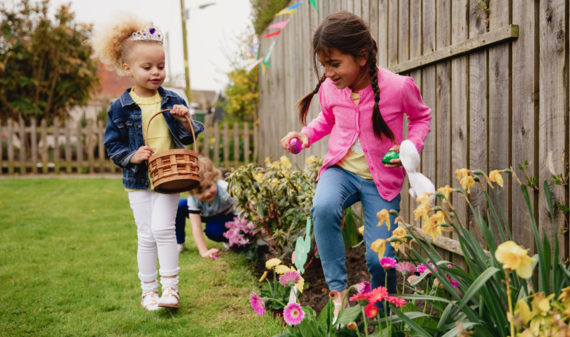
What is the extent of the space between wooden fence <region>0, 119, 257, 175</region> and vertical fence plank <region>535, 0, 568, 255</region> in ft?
27.1

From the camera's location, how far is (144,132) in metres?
2.50

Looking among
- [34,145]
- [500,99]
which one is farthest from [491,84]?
[34,145]

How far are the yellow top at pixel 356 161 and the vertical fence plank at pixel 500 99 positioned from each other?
24.2 inches

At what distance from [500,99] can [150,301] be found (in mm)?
2075

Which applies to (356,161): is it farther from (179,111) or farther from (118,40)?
(118,40)

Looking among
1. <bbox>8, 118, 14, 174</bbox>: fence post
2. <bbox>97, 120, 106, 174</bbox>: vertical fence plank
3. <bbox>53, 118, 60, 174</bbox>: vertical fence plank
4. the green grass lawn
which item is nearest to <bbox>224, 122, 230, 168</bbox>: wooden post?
<bbox>97, 120, 106, 174</bbox>: vertical fence plank

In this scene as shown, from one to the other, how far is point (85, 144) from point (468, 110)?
34.5 feet

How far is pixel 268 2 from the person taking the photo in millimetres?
8258

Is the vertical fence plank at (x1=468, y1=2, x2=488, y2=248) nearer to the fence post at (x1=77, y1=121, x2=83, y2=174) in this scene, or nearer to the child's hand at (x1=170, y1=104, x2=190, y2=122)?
the child's hand at (x1=170, y1=104, x2=190, y2=122)

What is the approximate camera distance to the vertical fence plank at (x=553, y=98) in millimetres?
1656

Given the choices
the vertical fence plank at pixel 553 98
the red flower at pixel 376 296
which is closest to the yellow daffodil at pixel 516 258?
the red flower at pixel 376 296

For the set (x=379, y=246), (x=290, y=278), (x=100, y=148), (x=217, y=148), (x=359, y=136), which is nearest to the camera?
(x=379, y=246)

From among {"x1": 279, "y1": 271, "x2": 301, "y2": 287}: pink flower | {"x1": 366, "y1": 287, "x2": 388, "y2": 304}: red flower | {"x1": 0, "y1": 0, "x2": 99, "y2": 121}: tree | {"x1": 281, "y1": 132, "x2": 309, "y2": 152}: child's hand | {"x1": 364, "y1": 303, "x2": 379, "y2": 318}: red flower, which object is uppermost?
{"x1": 0, "y1": 0, "x2": 99, "y2": 121}: tree

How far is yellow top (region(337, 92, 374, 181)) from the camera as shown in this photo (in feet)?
6.54
